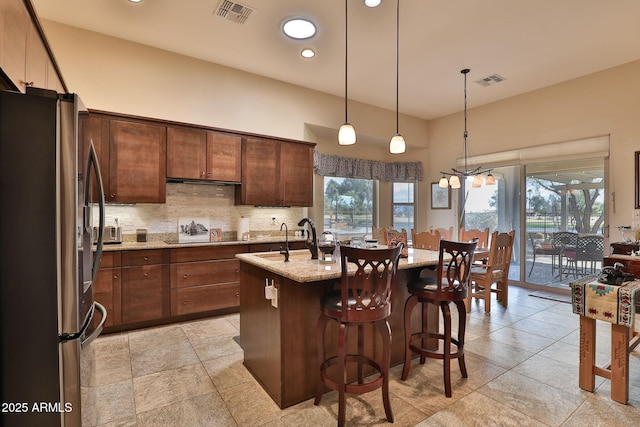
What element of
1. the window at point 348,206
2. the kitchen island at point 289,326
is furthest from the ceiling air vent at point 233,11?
the window at point 348,206

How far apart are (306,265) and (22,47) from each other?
205 centimetres

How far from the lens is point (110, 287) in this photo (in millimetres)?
3316

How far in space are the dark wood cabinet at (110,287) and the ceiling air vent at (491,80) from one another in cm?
541

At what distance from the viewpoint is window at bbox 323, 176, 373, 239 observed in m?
6.23

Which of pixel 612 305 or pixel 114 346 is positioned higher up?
pixel 612 305

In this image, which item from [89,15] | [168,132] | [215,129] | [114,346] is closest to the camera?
[114,346]

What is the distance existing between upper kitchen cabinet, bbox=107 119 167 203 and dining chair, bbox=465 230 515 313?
4.04m

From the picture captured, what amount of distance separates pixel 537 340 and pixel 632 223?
2518mm

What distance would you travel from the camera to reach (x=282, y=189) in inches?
184

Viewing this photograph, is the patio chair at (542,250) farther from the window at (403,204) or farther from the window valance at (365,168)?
the window valance at (365,168)

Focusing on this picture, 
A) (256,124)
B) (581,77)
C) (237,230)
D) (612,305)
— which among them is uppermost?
(581,77)

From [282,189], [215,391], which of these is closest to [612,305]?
[215,391]

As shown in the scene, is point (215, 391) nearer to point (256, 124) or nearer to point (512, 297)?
point (256, 124)

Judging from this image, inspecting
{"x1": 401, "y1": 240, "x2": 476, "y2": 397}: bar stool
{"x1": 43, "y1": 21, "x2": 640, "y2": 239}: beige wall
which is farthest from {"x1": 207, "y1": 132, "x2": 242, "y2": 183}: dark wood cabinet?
{"x1": 401, "y1": 240, "x2": 476, "y2": 397}: bar stool
